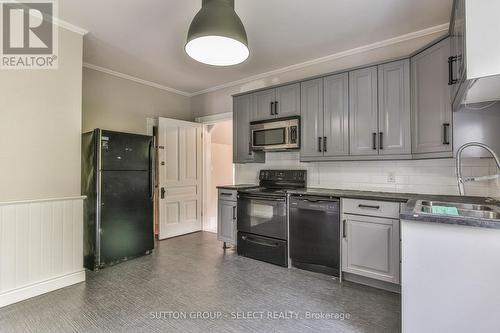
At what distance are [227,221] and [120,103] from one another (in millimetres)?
2595

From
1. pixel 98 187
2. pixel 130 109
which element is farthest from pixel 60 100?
pixel 130 109

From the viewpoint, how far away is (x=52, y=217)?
269cm

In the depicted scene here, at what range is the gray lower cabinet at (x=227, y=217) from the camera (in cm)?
384

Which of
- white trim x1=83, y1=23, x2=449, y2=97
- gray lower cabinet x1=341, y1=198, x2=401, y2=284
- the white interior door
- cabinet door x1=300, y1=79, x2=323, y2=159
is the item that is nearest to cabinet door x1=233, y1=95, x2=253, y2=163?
white trim x1=83, y1=23, x2=449, y2=97

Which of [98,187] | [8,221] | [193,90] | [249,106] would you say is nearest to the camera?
[8,221]

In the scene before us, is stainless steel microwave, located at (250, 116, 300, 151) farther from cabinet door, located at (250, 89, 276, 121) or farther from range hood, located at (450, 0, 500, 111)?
range hood, located at (450, 0, 500, 111)

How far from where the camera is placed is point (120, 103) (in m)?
4.30

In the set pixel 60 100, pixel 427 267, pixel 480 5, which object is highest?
pixel 480 5

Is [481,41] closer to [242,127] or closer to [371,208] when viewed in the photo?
[371,208]

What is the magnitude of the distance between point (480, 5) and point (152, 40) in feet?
10.1

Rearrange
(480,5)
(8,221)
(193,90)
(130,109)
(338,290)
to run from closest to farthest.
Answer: (480,5)
(8,221)
(338,290)
(130,109)
(193,90)

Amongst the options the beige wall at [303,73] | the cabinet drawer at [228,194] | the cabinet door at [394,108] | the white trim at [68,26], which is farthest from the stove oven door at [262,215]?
the white trim at [68,26]

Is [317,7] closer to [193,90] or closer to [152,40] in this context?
[152,40]

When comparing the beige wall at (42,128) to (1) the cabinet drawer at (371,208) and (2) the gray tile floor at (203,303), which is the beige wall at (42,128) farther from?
(1) the cabinet drawer at (371,208)
